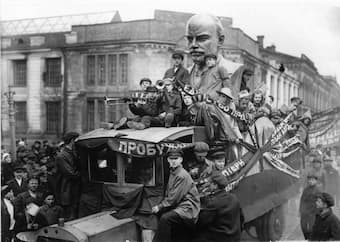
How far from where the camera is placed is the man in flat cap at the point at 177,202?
264 cm

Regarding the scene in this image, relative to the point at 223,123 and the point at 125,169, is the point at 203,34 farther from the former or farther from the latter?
the point at 125,169

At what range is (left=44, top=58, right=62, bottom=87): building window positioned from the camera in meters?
3.49

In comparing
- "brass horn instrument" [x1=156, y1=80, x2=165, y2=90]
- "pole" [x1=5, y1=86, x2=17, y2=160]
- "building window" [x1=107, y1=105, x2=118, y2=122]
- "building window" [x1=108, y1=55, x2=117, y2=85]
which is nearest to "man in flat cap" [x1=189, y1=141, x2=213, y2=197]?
"brass horn instrument" [x1=156, y1=80, x2=165, y2=90]

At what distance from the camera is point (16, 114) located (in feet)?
11.1

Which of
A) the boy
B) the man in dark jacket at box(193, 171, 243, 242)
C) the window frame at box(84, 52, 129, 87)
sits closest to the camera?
the man in dark jacket at box(193, 171, 243, 242)

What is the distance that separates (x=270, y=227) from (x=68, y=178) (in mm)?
1607

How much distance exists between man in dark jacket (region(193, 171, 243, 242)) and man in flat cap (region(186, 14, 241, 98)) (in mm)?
813

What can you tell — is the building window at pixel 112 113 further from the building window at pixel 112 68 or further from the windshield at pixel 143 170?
the windshield at pixel 143 170

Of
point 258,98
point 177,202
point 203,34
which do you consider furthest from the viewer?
point 258,98

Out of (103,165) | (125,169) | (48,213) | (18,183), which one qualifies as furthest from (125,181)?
(18,183)

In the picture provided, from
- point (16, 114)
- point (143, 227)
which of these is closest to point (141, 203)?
point (143, 227)

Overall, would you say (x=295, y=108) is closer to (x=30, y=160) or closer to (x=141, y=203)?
(x=141, y=203)

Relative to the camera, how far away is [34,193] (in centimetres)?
317

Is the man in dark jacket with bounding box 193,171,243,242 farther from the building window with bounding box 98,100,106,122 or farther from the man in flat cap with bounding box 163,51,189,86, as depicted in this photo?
the building window with bounding box 98,100,106,122
